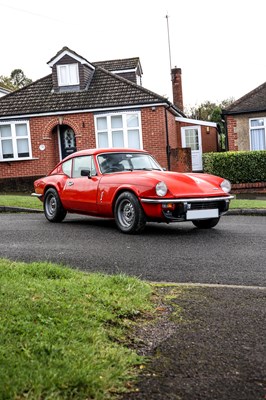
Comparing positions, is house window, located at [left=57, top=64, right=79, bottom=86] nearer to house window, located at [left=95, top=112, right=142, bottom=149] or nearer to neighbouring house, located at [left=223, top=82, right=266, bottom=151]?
house window, located at [left=95, top=112, right=142, bottom=149]

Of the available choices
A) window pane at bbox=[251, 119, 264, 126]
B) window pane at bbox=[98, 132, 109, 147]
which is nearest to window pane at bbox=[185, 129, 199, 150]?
window pane at bbox=[251, 119, 264, 126]

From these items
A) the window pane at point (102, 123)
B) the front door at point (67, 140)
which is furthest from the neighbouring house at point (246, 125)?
the front door at point (67, 140)

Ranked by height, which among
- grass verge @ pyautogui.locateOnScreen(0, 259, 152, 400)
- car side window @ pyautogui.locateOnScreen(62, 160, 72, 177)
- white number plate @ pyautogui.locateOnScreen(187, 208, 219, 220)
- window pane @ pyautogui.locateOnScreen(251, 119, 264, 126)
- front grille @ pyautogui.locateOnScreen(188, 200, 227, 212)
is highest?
window pane @ pyautogui.locateOnScreen(251, 119, 264, 126)

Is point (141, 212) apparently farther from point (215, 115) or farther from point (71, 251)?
point (215, 115)

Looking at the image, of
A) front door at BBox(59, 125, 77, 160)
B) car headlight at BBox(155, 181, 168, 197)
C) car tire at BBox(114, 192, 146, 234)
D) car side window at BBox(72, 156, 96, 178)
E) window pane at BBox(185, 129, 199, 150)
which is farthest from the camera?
window pane at BBox(185, 129, 199, 150)

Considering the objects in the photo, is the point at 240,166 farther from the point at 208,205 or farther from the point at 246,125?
the point at 208,205

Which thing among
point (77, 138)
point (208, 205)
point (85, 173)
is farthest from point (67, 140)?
point (208, 205)

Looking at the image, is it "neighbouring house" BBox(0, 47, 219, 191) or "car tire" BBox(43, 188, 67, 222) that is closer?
"car tire" BBox(43, 188, 67, 222)

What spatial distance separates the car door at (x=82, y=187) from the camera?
354 inches

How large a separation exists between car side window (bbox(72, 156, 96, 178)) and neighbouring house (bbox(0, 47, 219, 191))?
1212 cm

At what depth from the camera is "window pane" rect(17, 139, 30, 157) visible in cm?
2291

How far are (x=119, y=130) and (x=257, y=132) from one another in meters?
6.74

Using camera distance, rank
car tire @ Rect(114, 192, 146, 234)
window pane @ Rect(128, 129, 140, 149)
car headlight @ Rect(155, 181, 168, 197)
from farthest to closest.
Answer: window pane @ Rect(128, 129, 140, 149)
car tire @ Rect(114, 192, 146, 234)
car headlight @ Rect(155, 181, 168, 197)

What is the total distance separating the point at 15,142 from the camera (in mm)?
22828
